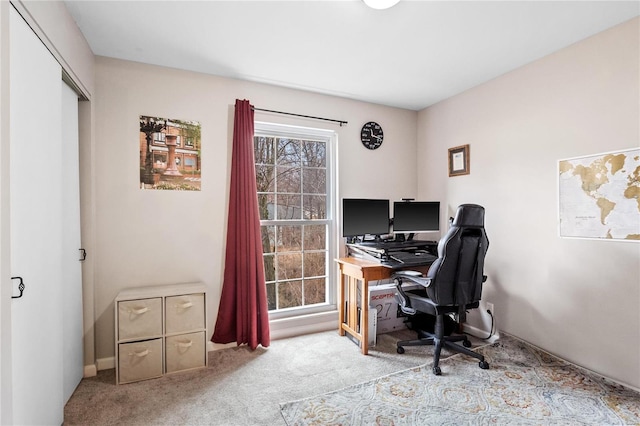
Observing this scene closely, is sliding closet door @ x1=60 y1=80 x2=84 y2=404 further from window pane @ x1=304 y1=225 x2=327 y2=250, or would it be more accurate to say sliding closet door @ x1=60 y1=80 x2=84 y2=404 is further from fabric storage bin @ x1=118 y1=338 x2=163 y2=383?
window pane @ x1=304 y1=225 x2=327 y2=250

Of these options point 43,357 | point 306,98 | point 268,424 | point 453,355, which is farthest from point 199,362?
point 306,98

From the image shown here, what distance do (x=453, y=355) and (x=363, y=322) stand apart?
2.64 ft

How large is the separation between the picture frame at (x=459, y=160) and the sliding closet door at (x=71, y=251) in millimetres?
3438

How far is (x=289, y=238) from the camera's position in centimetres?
327

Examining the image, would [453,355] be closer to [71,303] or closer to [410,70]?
[410,70]

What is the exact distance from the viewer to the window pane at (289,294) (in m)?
3.23

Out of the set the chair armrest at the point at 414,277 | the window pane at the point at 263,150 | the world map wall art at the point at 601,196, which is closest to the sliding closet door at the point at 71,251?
the window pane at the point at 263,150

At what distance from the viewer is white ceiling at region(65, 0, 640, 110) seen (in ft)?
6.30

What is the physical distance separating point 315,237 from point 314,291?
0.60 m

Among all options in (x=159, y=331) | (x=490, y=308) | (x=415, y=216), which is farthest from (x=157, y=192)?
(x=490, y=308)

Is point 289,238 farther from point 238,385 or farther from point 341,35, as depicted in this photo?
point 341,35

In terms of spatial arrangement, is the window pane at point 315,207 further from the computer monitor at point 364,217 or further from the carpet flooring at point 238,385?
the carpet flooring at point 238,385

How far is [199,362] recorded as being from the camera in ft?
8.04

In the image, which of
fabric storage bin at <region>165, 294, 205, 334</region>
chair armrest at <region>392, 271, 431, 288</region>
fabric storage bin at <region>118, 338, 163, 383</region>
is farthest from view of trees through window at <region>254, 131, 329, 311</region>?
fabric storage bin at <region>118, 338, 163, 383</region>
